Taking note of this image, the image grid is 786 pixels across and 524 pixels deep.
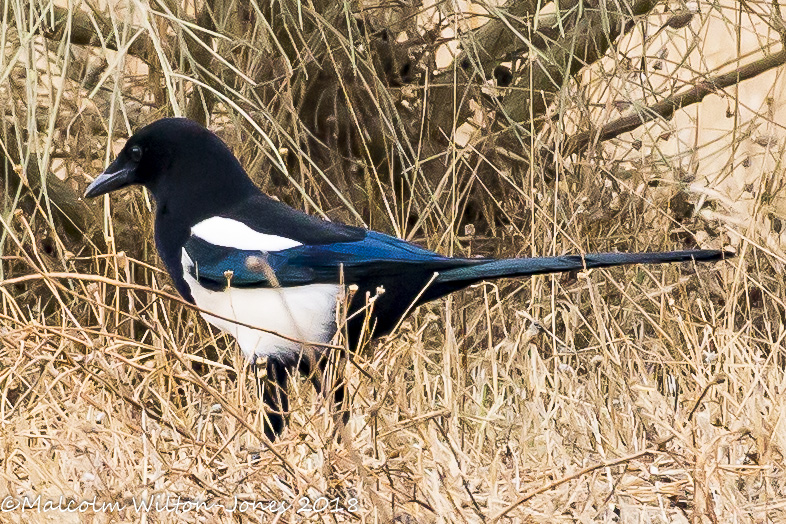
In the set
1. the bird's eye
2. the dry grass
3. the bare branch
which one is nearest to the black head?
the bird's eye

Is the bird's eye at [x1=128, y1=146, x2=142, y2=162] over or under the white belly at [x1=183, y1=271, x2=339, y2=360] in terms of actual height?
over

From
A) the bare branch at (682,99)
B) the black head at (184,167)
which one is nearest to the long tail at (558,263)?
the black head at (184,167)

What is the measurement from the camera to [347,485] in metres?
1.93

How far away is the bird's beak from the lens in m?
2.77

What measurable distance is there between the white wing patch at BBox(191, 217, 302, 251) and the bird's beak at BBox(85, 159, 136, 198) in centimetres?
22

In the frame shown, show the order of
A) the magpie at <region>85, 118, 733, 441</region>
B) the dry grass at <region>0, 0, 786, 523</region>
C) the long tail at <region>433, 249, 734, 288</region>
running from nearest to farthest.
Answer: the dry grass at <region>0, 0, 786, 523</region>
the long tail at <region>433, 249, 734, 288</region>
the magpie at <region>85, 118, 733, 441</region>

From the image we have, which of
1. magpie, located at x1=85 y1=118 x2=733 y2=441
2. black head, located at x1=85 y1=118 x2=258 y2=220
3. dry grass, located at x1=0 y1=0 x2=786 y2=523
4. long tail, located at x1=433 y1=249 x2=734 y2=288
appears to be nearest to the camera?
dry grass, located at x1=0 y1=0 x2=786 y2=523

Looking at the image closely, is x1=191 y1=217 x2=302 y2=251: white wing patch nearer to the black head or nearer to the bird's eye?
the black head

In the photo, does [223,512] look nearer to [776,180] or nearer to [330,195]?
[330,195]

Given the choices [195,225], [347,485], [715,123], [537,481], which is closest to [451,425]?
[537,481]

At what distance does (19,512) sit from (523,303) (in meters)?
1.82

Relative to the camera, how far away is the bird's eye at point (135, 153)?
2.76 metres

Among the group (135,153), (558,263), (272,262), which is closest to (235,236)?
(272,262)

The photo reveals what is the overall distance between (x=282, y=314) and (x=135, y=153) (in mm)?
519
